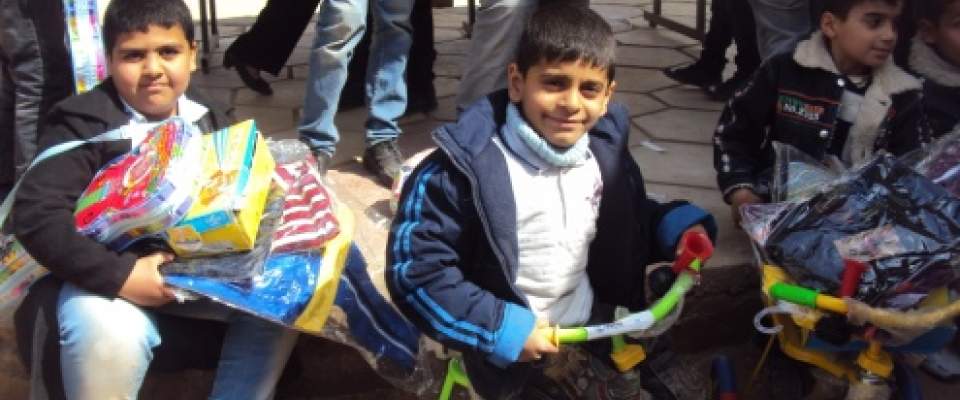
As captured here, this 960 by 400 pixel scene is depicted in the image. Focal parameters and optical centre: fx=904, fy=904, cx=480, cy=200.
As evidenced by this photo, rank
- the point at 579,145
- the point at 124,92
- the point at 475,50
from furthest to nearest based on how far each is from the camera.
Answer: the point at 475,50 < the point at 124,92 < the point at 579,145

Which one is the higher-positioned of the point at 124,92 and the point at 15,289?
the point at 124,92

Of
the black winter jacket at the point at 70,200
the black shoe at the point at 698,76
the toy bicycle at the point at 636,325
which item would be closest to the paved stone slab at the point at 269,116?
the black winter jacket at the point at 70,200

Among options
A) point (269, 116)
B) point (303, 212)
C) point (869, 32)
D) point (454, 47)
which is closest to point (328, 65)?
point (303, 212)

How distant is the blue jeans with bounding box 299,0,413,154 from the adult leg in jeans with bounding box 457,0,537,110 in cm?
23

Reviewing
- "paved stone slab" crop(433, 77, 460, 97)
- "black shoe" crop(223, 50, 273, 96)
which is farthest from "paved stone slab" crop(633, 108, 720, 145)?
"black shoe" crop(223, 50, 273, 96)

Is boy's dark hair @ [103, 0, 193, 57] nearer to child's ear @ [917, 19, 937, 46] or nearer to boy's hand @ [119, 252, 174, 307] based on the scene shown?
boy's hand @ [119, 252, 174, 307]

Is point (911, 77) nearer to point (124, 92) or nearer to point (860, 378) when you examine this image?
point (860, 378)

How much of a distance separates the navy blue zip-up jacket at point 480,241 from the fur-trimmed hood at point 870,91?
2.14 feet

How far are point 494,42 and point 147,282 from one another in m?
1.42

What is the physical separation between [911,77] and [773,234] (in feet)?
2.35

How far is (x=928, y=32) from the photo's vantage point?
8.23ft

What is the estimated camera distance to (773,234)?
6.28 feet

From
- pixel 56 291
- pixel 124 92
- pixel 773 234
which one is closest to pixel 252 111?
pixel 124 92

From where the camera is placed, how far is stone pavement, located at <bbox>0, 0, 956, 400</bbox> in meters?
2.51
